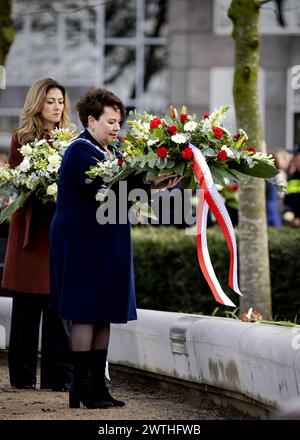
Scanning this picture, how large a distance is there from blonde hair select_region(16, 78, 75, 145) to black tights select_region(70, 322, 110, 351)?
1.44 metres

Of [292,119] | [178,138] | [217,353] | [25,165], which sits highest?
[292,119]

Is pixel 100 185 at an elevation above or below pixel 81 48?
below

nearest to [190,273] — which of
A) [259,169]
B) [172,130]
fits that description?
[259,169]

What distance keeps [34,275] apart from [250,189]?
226 cm

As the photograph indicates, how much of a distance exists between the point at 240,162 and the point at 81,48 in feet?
68.2

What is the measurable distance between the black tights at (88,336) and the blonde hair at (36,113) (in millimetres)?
1443

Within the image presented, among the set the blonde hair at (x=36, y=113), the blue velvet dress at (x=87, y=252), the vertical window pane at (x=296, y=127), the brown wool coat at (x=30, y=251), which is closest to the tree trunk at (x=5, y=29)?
the blonde hair at (x=36, y=113)

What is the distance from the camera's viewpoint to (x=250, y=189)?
9.04 meters

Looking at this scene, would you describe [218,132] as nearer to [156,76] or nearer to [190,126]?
[190,126]

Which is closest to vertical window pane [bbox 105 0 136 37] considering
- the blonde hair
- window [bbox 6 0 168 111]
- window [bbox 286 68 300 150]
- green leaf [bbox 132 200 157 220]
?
window [bbox 6 0 168 111]

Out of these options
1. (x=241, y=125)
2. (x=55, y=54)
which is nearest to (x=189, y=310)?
(x=241, y=125)

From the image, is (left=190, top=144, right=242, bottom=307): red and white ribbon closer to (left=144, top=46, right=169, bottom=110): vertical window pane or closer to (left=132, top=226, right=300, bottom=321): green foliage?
(left=132, top=226, right=300, bottom=321): green foliage

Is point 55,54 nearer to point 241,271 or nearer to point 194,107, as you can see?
point 194,107
